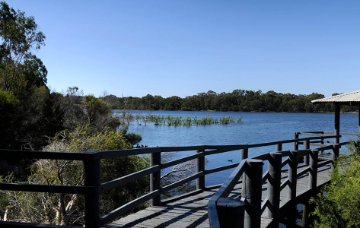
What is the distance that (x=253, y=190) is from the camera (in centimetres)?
423

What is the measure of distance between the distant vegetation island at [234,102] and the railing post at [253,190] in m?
126

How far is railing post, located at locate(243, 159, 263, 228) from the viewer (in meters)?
4.11

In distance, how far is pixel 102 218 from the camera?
4355 millimetres

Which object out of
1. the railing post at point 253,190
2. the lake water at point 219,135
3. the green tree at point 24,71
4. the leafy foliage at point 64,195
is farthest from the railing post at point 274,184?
the green tree at point 24,71

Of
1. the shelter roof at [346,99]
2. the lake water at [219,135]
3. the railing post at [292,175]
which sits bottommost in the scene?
Answer: the lake water at [219,135]

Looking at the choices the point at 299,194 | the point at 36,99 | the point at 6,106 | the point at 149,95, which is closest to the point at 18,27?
the point at 36,99

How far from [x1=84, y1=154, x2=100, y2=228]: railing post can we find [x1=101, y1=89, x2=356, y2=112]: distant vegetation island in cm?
12619

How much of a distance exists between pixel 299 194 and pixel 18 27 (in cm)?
3217

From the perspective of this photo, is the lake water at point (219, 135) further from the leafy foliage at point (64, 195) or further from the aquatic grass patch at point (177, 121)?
the leafy foliage at point (64, 195)

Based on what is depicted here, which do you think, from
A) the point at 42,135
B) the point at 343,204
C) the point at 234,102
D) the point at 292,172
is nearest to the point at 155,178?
the point at 292,172

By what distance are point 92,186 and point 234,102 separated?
151391 mm

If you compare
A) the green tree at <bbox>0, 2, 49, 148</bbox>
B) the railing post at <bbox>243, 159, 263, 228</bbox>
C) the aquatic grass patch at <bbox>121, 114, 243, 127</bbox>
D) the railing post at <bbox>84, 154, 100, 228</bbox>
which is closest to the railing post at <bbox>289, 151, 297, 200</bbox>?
the railing post at <bbox>243, 159, 263, 228</bbox>

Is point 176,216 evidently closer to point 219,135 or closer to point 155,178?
point 155,178

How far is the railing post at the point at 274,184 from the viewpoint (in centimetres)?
611
